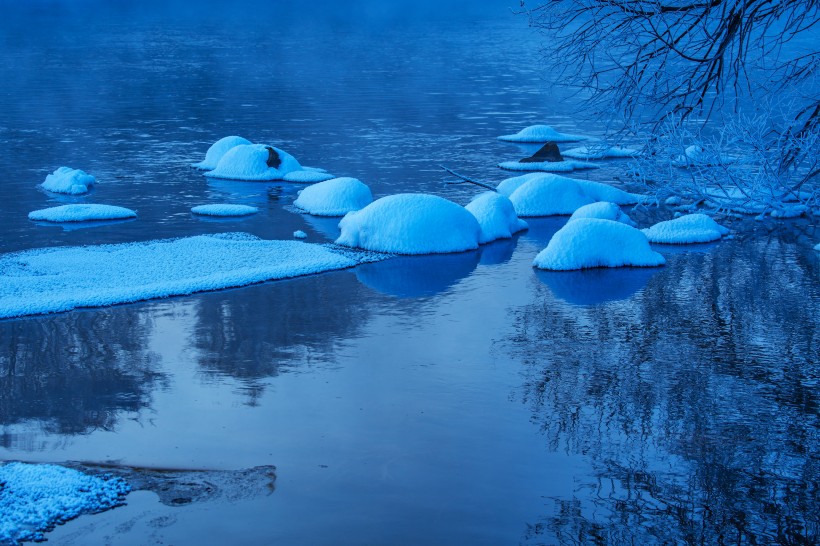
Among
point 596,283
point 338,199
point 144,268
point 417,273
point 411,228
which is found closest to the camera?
point 596,283

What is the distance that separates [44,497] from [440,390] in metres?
3.44

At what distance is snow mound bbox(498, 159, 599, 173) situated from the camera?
69.6 feet

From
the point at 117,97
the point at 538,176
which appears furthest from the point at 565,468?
the point at 117,97

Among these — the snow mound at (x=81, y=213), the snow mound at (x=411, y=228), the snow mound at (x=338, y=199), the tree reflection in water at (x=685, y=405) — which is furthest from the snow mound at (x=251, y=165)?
the tree reflection in water at (x=685, y=405)

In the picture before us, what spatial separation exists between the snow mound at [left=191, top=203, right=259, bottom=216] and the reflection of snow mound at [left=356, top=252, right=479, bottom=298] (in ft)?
12.7

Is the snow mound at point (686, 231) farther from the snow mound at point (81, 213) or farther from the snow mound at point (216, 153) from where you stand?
the snow mound at point (216, 153)

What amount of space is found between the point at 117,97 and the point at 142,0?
97.2 meters

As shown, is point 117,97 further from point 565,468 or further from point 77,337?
point 565,468

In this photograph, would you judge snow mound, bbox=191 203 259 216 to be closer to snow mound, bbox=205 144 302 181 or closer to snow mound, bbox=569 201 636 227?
snow mound, bbox=205 144 302 181

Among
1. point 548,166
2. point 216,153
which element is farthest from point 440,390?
point 216,153

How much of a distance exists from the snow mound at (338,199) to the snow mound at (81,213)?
2824 millimetres

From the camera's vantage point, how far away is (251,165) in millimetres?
20453

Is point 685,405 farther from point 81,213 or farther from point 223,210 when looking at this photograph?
point 81,213

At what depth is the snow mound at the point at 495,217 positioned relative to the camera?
15062 millimetres
